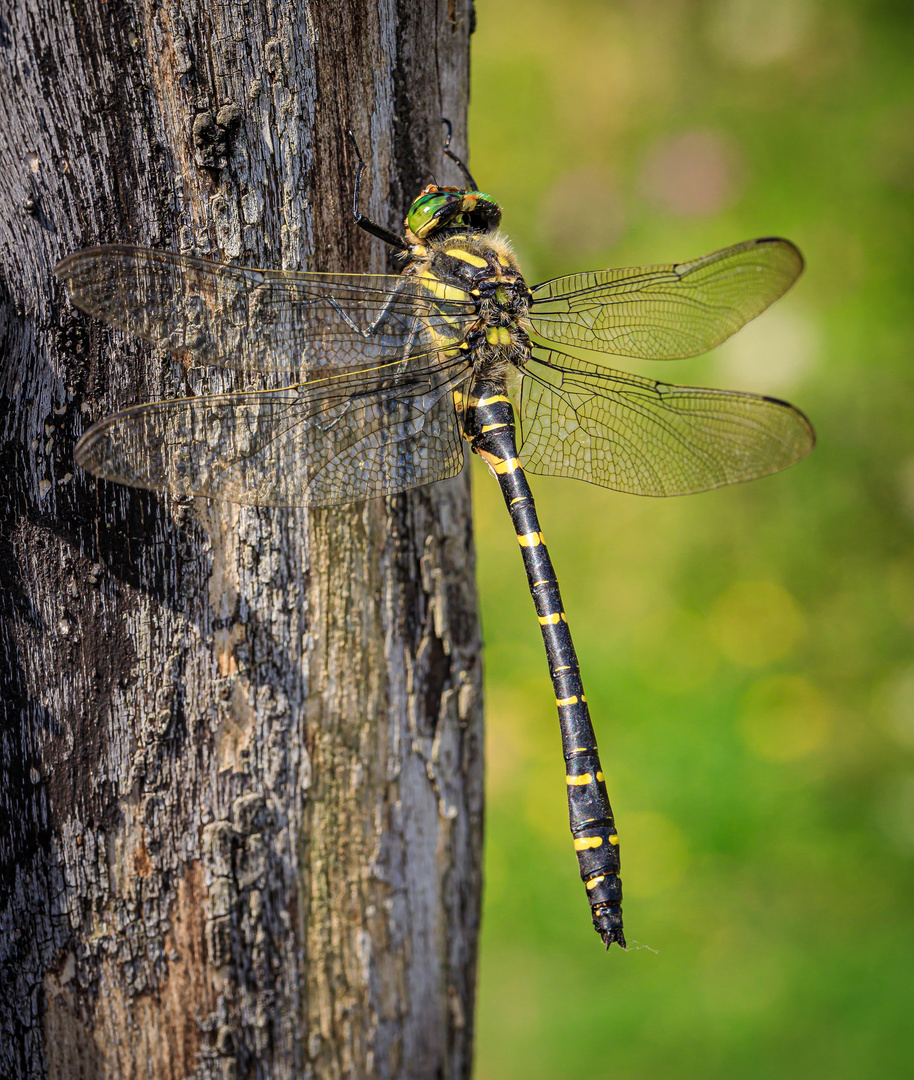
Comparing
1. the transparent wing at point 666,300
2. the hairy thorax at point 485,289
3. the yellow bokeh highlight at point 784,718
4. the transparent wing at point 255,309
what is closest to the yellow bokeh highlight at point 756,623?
the yellow bokeh highlight at point 784,718

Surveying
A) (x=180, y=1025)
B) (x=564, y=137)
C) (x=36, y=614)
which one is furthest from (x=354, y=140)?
(x=564, y=137)

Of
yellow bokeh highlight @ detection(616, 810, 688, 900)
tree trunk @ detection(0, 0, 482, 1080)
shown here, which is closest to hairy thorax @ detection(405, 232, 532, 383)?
tree trunk @ detection(0, 0, 482, 1080)

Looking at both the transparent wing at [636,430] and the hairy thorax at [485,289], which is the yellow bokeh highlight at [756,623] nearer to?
the transparent wing at [636,430]

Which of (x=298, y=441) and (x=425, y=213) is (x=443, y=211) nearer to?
(x=425, y=213)

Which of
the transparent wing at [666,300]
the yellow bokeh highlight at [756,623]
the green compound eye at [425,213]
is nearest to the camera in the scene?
the green compound eye at [425,213]

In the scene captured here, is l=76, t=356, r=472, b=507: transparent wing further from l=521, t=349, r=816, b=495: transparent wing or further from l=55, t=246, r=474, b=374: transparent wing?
l=521, t=349, r=816, b=495: transparent wing

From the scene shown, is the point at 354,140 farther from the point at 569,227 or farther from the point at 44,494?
the point at 569,227
